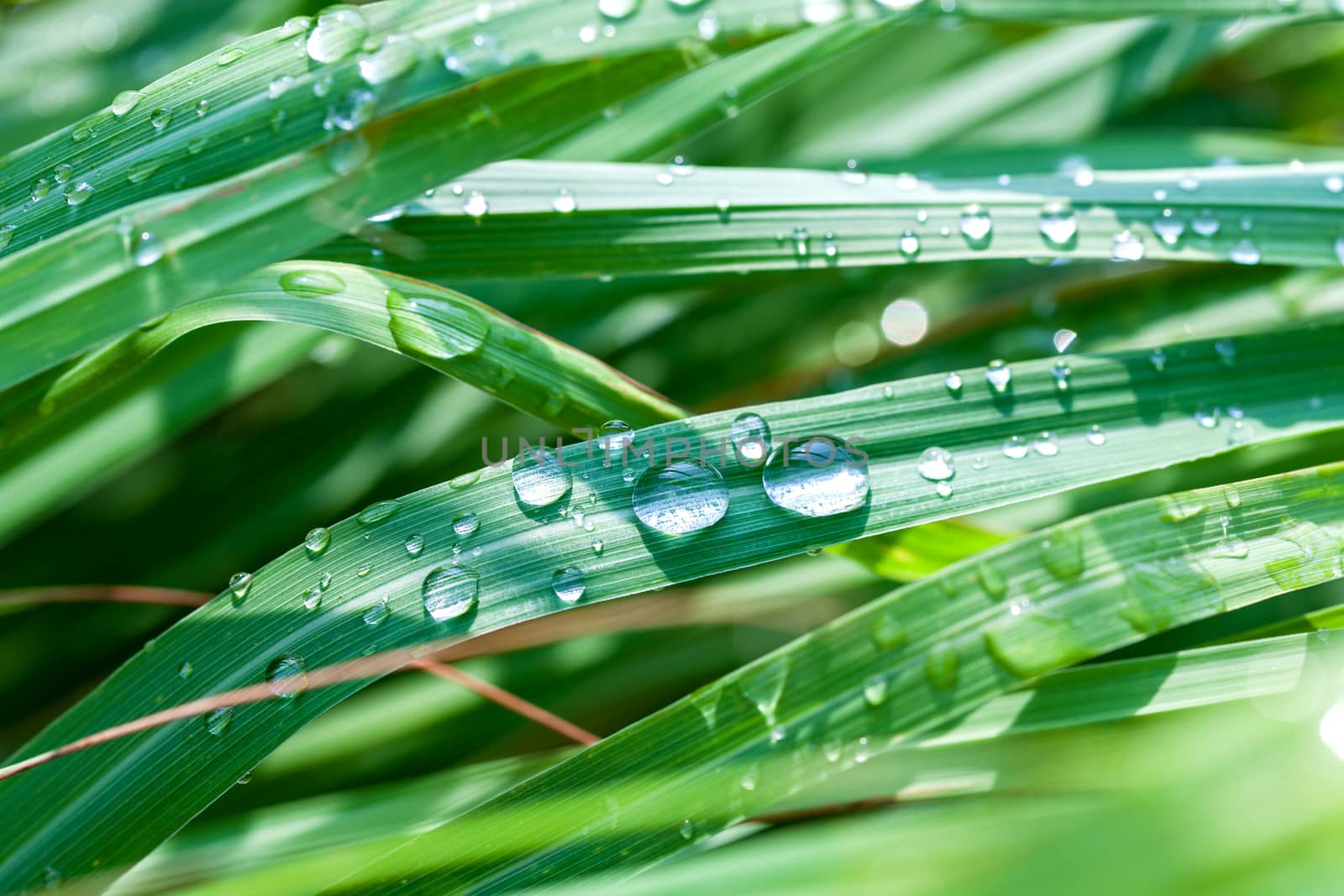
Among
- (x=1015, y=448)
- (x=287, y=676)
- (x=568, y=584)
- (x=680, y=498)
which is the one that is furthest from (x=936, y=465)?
(x=287, y=676)

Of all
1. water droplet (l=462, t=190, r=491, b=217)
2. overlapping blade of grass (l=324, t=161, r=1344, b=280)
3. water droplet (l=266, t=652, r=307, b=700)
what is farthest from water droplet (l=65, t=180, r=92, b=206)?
water droplet (l=266, t=652, r=307, b=700)

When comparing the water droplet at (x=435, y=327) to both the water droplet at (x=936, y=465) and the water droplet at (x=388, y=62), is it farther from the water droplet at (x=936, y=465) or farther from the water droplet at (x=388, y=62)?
the water droplet at (x=936, y=465)

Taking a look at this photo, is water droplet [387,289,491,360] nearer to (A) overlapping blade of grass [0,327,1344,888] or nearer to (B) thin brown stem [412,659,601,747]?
(A) overlapping blade of grass [0,327,1344,888]

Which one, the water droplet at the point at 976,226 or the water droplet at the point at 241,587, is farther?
the water droplet at the point at 976,226

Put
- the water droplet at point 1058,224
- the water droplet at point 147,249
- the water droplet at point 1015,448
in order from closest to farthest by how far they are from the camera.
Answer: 1. the water droplet at point 147,249
2. the water droplet at point 1015,448
3. the water droplet at point 1058,224

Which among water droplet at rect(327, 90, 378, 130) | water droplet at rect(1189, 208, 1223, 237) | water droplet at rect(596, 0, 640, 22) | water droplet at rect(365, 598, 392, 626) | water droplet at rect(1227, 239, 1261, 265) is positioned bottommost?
water droplet at rect(365, 598, 392, 626)

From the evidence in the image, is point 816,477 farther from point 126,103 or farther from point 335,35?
point 126,103

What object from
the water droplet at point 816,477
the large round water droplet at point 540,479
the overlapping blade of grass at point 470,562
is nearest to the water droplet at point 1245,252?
the overlapping blade of grass at point 470,562

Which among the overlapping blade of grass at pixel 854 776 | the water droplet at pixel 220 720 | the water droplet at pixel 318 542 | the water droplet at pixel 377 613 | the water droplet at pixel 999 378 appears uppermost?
the water droplet at pixel 999 378
